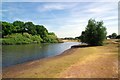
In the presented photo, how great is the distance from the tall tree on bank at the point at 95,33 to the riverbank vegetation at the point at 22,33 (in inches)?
1560

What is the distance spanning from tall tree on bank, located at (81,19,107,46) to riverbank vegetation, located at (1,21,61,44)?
3962 centimetres

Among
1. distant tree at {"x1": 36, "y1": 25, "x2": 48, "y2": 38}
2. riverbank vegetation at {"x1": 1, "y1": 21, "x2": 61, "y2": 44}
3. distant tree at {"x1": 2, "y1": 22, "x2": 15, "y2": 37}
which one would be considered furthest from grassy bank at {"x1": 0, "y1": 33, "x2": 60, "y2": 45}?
distant tree at {"x1": 36, "y1": 25, "x2": 48, "y2": 38}

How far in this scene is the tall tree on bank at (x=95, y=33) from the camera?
64312mm

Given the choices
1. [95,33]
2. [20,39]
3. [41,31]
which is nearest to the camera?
[95,33]

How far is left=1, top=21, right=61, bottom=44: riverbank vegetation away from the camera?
100012 mm

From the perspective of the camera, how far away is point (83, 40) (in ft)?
224

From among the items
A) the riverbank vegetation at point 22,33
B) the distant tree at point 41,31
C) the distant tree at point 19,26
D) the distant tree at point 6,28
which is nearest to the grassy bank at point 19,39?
the riverbank vegetation at point 22,33

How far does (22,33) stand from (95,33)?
56857 millimetres

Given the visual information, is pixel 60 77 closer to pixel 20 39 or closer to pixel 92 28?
pixel 92 28

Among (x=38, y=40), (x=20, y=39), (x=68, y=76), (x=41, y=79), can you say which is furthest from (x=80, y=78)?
(x=38, y=40)

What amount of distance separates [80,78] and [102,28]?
170 feet

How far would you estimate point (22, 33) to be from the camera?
4449 inches

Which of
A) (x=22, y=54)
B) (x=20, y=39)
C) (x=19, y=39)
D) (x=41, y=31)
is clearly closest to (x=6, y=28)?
(x=19, y=39)

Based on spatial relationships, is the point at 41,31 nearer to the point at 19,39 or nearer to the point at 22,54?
the point at 19,39
